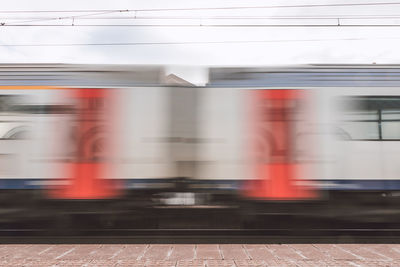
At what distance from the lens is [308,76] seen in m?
6.77

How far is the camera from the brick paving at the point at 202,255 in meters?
4.12

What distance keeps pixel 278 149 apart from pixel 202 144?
129 centimetres

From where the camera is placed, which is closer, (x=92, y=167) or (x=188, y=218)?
(x=92, y=167)

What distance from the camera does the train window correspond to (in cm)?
645

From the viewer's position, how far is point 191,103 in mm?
6688

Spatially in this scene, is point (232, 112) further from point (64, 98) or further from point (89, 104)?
point (64, 98)

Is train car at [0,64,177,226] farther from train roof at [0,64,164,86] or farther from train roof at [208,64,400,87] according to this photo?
train roof at [208,64,400,87]

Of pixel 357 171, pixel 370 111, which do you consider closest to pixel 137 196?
pixel 357 171

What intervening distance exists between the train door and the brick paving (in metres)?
1.52

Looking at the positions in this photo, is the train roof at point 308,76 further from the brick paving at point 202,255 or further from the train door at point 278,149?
the brick paving at point 202,255

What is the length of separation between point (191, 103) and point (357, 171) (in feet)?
10.0

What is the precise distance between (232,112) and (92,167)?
2548 mm

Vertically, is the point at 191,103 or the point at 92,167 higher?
the point at 191,103

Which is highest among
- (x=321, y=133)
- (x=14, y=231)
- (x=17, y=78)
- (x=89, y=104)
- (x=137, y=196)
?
(x=17, y=78)
